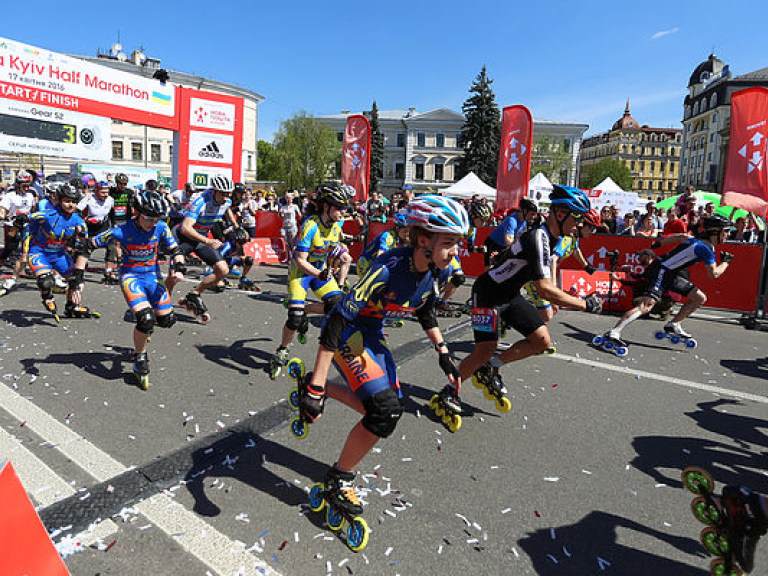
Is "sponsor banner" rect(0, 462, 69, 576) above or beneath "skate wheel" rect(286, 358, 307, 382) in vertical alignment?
beneath

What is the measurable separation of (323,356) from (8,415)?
10.6ft

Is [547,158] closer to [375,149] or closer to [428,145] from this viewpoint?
[428,145]

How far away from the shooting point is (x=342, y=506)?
112 inches

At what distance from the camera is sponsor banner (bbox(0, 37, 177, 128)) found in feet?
44.1

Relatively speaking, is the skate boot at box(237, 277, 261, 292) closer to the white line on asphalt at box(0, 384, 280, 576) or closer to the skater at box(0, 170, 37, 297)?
the skater at box(0, 170, 37, 297)

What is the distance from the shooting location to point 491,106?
57.9 m

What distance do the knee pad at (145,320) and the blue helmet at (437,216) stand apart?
3.30 meters

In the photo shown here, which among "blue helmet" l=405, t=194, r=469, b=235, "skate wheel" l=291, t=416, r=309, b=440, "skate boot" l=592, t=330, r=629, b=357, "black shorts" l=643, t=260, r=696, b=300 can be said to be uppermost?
"blue helmet" l=405, t=194, r=469, b=235

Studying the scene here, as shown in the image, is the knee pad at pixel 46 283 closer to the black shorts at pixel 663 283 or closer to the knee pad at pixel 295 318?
the knee pad at pixel 295 318

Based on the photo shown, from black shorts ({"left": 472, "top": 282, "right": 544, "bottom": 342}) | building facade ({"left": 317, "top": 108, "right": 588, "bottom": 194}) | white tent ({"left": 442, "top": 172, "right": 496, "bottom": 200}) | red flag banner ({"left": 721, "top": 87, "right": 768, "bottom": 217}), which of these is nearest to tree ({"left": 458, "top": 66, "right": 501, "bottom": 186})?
building facade ({"left": 317, "top": 108, "right": 588, "bottom": 194})

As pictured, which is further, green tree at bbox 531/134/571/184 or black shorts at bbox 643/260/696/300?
green tree at bbox 531/134/571/184

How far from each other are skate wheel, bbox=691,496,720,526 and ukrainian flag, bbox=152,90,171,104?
715 inches

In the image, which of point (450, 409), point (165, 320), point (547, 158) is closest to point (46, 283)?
point (165, 320)

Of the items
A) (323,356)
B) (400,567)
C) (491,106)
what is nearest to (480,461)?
(400,567)
